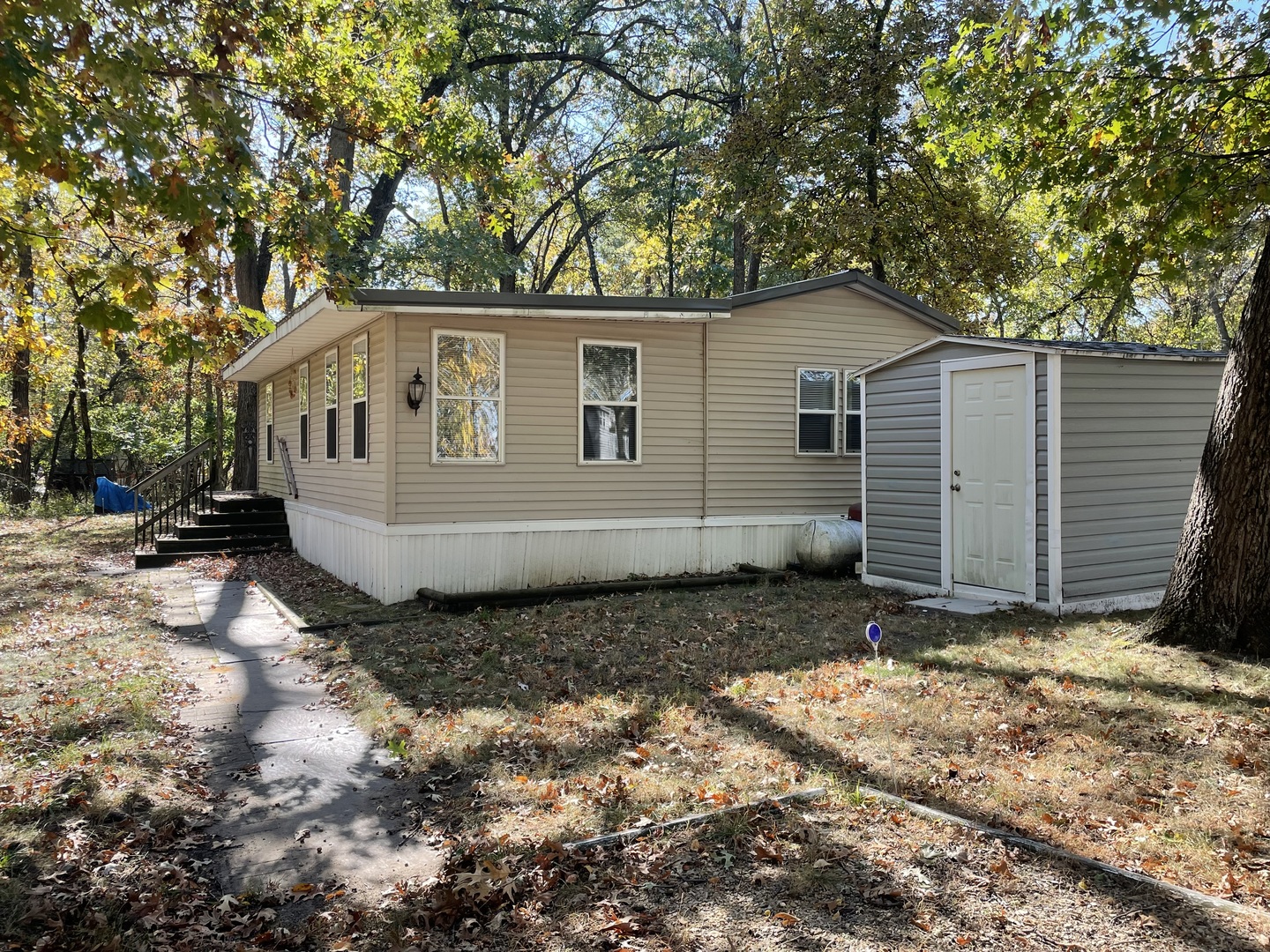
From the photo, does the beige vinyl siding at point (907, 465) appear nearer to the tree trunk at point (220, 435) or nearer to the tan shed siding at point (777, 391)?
the tan shed siding at point (777, 391)

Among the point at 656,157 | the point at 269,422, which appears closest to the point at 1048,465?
the point at 269,422

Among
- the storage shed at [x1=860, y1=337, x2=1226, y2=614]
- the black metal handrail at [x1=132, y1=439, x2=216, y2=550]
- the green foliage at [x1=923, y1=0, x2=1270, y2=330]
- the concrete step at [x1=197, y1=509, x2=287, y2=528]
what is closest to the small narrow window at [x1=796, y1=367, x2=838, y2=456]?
the storage shed at [x1=860, y1=337, x2=1226, y2=614]

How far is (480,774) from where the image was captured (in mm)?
4836

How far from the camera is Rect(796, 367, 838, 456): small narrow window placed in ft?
41.2

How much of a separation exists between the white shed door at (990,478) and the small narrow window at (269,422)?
1407cm

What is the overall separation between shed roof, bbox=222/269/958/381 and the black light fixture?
0.78 meters

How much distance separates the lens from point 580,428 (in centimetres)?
1111

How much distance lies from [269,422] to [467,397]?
10.1 meters

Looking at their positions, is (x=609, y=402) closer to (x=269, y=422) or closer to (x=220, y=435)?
(x=269, y=422)

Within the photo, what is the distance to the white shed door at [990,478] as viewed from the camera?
8.92 metres

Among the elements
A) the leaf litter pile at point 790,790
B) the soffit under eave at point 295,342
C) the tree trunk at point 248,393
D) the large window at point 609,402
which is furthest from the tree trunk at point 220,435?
the leaf litter pile at point 790,790

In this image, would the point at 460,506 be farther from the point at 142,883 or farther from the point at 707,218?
the point at 707,218

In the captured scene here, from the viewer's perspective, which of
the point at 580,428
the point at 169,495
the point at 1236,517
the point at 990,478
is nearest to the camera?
the point at 1236,517

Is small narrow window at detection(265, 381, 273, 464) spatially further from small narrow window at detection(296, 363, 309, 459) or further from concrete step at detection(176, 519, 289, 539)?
small narrow window at detection(296, 363, 309, 459)
